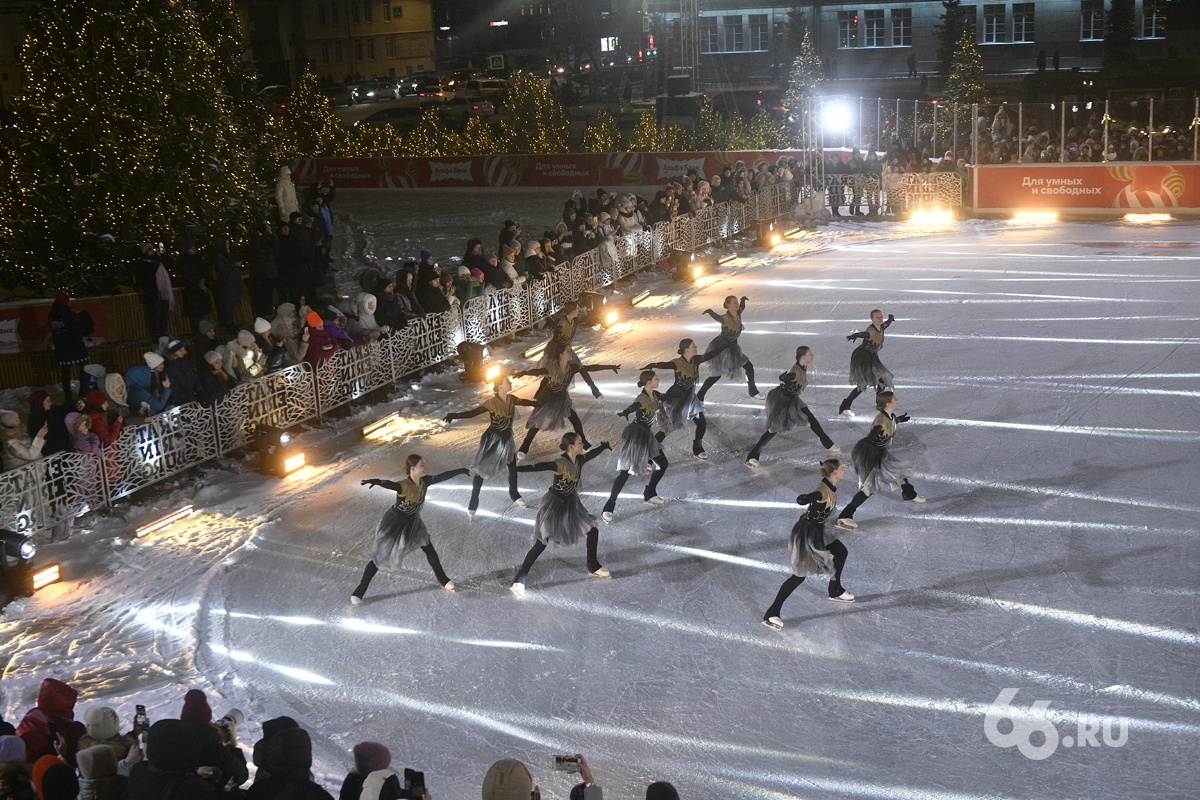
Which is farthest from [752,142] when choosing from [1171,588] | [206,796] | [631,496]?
[206,796]

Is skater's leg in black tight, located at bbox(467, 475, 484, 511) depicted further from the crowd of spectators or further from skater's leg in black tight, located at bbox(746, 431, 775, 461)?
the crowd of spectators

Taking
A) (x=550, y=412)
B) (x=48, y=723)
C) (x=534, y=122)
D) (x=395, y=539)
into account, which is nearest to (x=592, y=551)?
(x=395, y=539)

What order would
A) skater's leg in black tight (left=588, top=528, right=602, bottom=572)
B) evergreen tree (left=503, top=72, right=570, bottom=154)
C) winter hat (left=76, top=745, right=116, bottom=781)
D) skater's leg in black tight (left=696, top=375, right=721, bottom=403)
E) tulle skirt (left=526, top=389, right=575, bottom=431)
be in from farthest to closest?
evergreen tree (left=503, top=72, right=570, bottom=154), skater's leg in black tight (left=696, top=375, right=721, bottom=403), tulle skirt (left=526, top=389, right=575, bottom=431), skater's leg in black tight (left=588, top=528, right=602, bottom=572), winter hat (left=76, top=745, right=116, bottom=781)

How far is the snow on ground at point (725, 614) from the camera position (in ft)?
24.1

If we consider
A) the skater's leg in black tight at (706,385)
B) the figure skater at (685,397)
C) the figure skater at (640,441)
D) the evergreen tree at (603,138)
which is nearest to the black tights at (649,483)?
the figure skater at (640,441)

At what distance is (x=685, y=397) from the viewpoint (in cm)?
1241

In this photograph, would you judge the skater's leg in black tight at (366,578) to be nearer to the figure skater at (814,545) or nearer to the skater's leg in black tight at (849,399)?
the figure skater at (814,545)

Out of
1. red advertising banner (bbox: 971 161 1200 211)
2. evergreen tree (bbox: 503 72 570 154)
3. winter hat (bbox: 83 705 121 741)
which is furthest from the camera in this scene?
evergreen tree (bbox: 503 72 570 154)

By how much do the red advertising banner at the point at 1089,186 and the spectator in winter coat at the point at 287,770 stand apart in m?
26.1

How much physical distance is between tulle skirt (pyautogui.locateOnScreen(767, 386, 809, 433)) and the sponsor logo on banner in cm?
2386

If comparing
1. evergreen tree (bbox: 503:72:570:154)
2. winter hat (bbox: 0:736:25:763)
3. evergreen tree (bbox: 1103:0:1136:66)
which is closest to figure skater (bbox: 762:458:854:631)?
winter hat (bbox: 0:736:25:763)

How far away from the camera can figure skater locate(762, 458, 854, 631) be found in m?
8.73

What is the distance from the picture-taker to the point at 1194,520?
10.5 metres

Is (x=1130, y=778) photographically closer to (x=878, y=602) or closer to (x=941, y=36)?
(x=878, y=602)
